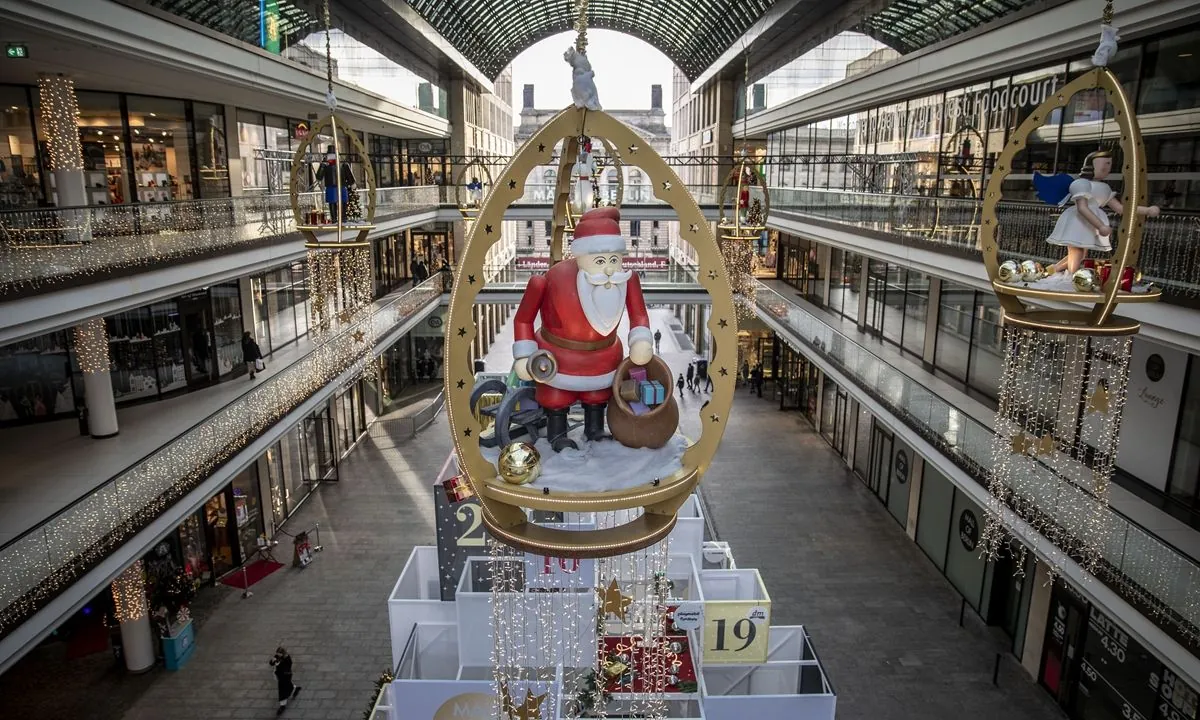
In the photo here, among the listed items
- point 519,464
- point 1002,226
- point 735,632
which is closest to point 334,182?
point 519,464

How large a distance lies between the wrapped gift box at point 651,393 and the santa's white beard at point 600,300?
47 cm

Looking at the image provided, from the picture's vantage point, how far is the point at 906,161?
23312mm

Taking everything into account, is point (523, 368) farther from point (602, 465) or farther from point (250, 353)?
point (250, 353)

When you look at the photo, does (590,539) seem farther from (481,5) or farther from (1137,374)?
(481,5)

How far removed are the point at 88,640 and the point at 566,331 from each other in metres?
16.3

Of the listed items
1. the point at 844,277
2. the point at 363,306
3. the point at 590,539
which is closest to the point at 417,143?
the point at 363,306

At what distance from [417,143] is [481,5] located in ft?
24.3

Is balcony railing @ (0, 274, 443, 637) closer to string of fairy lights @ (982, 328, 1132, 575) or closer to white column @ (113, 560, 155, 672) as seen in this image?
white column @ (113, 560, 155, 672)

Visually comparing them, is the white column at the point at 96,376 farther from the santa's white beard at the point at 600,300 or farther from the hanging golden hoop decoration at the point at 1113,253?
the hanging golden hoop decoration at the point at 1113,253

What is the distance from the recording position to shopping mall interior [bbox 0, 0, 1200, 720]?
5.93m

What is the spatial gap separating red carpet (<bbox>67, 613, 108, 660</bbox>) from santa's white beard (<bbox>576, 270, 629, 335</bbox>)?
1615 centimetres

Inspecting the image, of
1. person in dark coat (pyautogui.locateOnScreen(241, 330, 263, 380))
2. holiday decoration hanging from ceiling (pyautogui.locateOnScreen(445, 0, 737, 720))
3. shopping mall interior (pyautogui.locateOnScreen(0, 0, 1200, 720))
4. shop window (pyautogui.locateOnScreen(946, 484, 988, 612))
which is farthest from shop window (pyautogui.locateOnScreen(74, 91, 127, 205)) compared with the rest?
shop window (pyautogui.locateOnScreen(946, 484, 988, 612))

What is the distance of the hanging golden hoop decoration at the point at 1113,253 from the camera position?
6840 mm

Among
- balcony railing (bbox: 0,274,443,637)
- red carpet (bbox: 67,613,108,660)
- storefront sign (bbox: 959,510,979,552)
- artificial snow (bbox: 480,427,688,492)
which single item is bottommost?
red carpet (bbox: 67,613,108,660)
